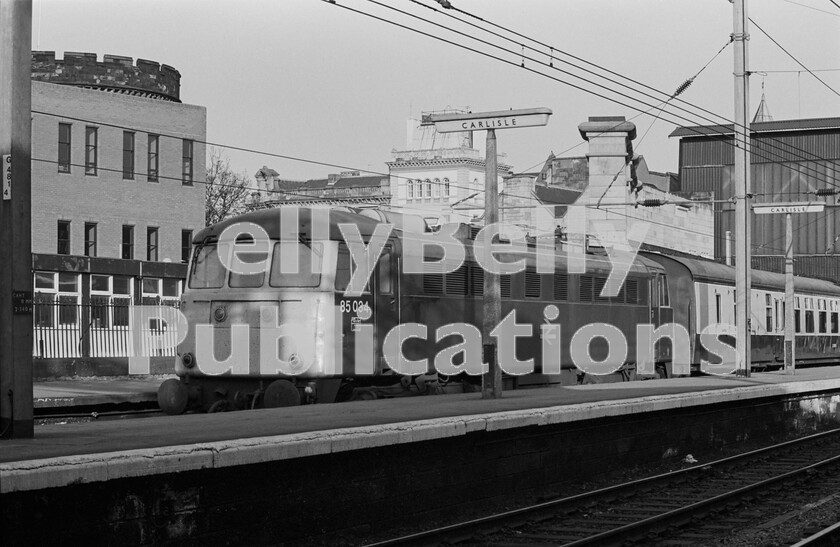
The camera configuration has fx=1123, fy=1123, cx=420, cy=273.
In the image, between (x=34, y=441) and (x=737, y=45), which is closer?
(x=34, y=441)

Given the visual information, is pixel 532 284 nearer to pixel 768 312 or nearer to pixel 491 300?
pixel 491 300

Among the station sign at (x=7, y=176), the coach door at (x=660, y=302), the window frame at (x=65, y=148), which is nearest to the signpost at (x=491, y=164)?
the station sign at (x=7, y=176)

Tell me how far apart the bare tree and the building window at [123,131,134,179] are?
29.8 metres

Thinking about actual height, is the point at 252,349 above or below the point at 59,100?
below

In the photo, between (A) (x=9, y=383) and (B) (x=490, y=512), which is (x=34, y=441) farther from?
(B) (x=490, y=512)

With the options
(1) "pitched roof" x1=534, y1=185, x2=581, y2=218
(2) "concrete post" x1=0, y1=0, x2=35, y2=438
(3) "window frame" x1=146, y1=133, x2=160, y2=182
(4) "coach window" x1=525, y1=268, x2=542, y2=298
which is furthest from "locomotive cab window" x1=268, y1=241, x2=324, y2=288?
(1) "pitched roof" x1=534, y1=185, x2=581, y2=218

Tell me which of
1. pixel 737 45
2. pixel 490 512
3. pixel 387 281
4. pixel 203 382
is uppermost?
pixel 737 45

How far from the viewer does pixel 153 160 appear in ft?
151

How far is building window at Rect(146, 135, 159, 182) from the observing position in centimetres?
4569

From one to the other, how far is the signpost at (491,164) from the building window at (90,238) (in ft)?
98.1

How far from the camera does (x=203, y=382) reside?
1703cm

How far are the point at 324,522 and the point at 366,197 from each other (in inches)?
4176

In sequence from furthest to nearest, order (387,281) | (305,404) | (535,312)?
(535,312) < (387,281) < (305,404)

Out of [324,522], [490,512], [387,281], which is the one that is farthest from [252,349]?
[324,522]
